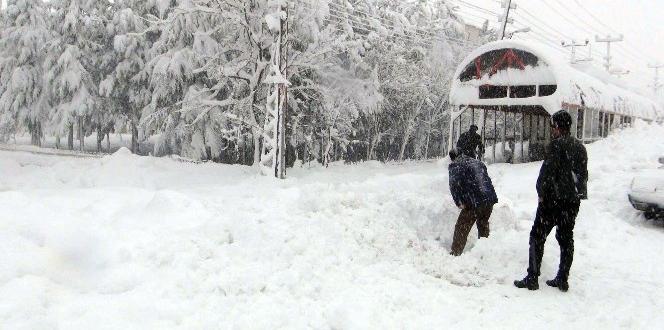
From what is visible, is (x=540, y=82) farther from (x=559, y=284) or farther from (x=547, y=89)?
(x=559, y=284)

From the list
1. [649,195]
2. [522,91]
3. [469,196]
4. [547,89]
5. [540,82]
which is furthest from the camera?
[522,91]

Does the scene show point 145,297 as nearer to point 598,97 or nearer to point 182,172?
A: point 182,172

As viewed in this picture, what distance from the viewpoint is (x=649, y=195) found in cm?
839

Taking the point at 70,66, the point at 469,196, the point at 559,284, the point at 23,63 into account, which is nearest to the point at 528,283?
the point at 559,284

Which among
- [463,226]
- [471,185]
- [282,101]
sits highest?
[282,101]

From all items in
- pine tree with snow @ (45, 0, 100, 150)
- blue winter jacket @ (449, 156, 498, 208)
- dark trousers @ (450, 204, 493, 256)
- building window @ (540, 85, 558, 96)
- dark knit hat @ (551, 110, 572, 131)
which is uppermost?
pine tree with snow @ (45, 0, 100, 150)

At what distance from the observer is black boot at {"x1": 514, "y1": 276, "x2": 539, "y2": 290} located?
495 centimetres

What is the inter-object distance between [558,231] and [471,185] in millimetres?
1276

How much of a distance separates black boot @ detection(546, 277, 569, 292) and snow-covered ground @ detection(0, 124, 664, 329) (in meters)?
0.07

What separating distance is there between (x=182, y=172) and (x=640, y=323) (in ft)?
47.4

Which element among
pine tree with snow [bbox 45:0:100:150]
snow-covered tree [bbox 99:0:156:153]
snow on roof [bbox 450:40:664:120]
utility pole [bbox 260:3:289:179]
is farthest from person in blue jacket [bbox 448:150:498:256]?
pine tree with snow [bbox 45:0:100:150]

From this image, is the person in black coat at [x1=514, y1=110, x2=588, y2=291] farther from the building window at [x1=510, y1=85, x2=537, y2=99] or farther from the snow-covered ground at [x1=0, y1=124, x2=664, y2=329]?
the building window at [x1=510, y1=85, x2=537, y2=99]

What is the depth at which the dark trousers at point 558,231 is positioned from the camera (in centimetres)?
489

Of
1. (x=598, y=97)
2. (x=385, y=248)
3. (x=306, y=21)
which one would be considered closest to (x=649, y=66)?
(x=598, y=97)
